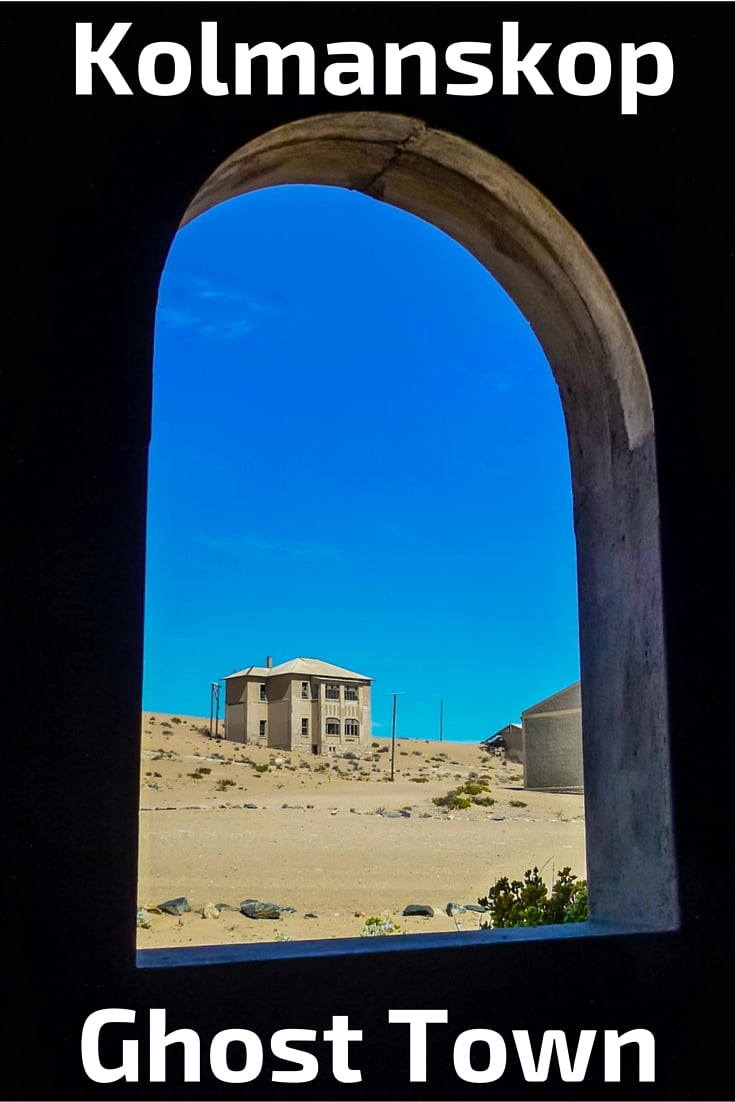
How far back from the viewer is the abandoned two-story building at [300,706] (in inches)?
1863

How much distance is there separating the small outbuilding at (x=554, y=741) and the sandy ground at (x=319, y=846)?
1.17 metres

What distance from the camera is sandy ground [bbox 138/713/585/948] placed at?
39.6 feet

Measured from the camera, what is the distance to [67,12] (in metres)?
2.65

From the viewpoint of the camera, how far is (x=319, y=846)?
62.0 feet

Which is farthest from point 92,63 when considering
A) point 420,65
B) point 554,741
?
point 554,741

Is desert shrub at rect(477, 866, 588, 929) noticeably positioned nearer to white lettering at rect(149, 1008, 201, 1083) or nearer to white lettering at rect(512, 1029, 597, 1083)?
white lettering at rect(512, 1029, 597, 1083)

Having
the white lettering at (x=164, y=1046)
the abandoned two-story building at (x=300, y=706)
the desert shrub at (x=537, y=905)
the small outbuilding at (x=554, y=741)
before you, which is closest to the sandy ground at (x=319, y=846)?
the small outbuilding at (x=554, y=741)

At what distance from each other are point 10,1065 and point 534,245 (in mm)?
2670

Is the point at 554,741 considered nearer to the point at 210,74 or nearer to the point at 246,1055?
the point at 246,1055

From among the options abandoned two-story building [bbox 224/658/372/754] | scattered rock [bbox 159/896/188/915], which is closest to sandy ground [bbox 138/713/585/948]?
scattered rock [bbox 159/896/188/915]

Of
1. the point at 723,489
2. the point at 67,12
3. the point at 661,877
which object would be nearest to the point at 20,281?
the point at 67,12

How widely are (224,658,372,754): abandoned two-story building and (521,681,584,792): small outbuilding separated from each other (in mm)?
25225

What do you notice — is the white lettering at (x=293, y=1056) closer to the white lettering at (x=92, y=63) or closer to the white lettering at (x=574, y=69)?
the white lettering at (x=92, y=63)

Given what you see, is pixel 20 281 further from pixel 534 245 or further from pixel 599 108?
pixel 599 108
